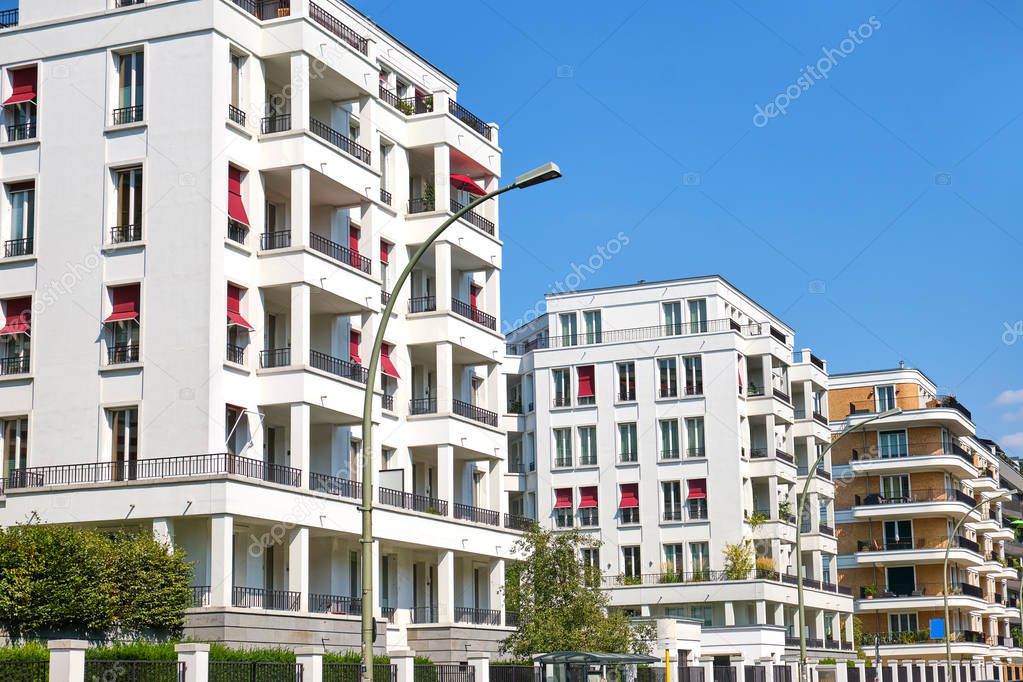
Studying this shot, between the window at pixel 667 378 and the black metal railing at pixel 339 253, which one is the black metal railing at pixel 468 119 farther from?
the window at pixel 667 378

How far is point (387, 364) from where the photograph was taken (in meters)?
50.2

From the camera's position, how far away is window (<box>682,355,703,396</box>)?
7706 centimetres

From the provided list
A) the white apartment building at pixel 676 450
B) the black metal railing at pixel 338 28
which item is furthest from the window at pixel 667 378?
the black metal railing at pixel 338 28

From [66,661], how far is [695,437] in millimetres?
53378

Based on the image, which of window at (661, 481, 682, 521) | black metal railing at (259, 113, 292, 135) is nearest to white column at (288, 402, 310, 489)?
black metal railing at (259, 113, 292, 135)

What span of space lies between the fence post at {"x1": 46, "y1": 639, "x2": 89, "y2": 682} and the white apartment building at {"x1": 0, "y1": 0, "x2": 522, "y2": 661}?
11.5 meters

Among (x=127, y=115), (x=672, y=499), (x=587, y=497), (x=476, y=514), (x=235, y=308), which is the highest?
(x=127, y=115)

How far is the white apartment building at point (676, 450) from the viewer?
247ft

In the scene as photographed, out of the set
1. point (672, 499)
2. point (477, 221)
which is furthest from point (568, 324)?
point (477, 221)

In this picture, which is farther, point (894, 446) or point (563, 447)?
point (894, 446)

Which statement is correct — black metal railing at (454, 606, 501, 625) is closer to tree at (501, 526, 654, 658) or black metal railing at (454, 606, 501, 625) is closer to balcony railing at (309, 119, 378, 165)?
tree at (501, 526, 654, 658)

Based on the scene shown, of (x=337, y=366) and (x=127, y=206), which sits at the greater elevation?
(x=127, y=206)

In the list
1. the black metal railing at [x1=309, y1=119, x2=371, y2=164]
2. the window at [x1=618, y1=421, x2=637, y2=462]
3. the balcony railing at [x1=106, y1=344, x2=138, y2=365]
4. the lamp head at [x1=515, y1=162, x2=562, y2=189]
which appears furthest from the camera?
the window at [x1=618, y1=421, x2=637, y2=462]

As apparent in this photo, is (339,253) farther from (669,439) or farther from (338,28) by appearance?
(669,439)
